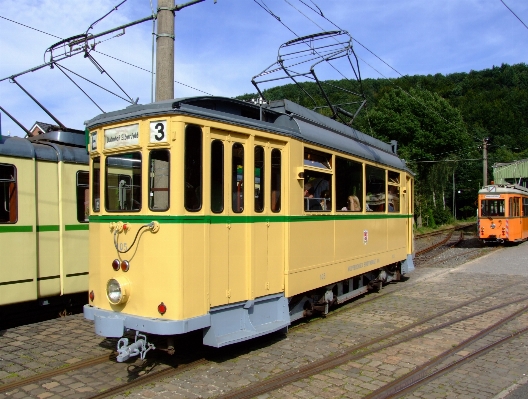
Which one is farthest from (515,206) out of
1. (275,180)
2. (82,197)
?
(82,197)

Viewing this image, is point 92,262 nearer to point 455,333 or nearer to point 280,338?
point 280,338

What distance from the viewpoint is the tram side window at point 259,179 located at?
251 inches

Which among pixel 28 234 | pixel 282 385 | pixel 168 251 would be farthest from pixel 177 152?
pixel 28 234

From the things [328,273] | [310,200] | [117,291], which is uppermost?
[310,200]

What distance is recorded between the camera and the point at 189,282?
5402 millimetres

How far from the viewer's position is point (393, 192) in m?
11.3

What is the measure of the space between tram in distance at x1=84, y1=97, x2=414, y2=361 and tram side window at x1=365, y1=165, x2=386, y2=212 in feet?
6.83

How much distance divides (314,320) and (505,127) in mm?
66045

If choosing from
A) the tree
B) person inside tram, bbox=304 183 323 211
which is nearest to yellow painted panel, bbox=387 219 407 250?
person inside tram, bbox=304 183 323 211

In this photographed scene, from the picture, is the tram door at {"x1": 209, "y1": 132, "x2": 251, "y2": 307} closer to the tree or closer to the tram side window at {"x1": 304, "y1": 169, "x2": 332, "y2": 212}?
the tram side window at {"x1": 304, "y1": 169, "x2": 332, "y2": 212}

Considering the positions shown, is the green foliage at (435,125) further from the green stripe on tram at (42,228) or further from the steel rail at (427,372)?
the steel rail at (427,372)

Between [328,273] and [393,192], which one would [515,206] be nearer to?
[393,192]

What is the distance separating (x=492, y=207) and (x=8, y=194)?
21915mm

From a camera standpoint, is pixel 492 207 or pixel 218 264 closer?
pixel 218 264
